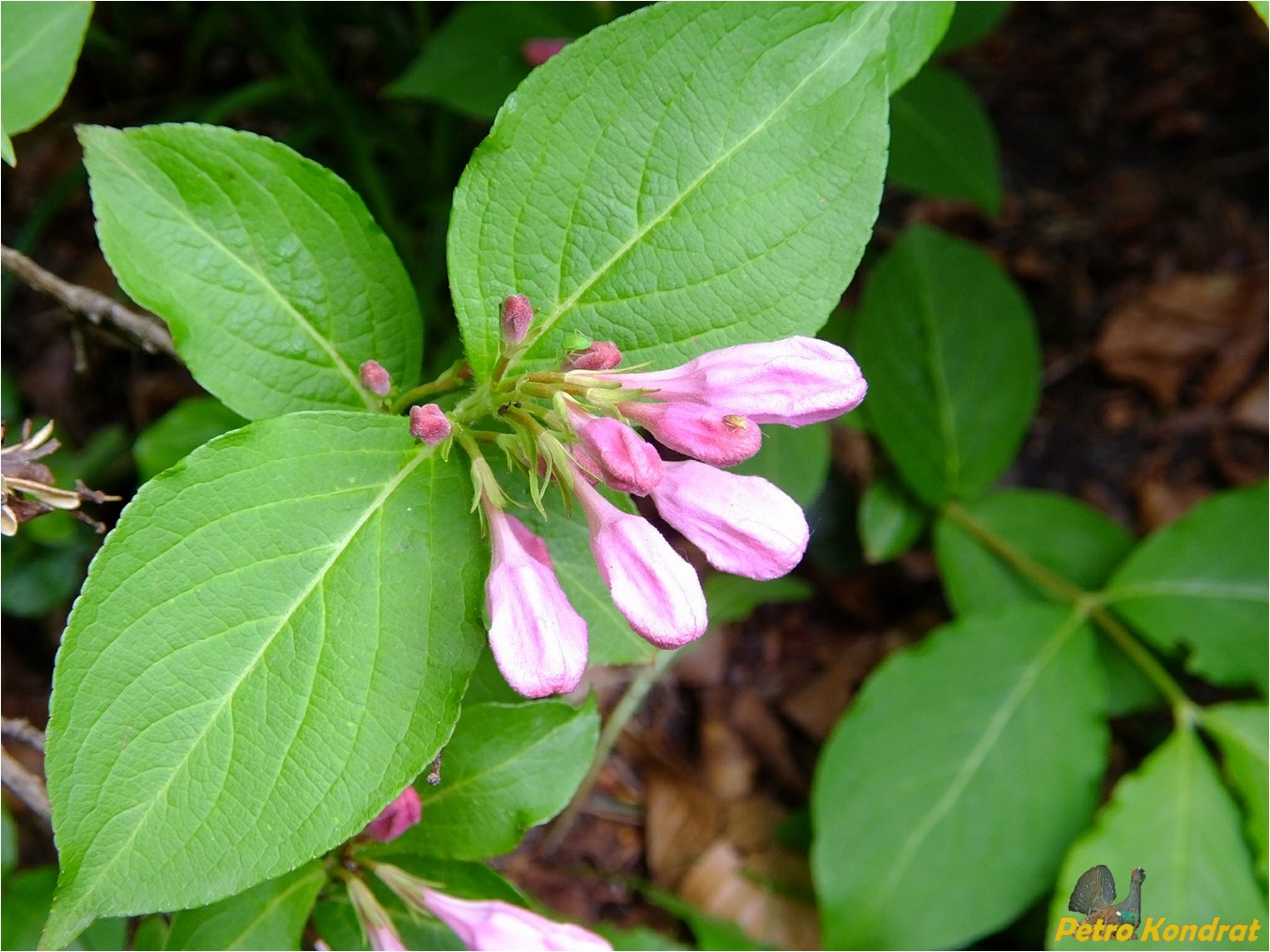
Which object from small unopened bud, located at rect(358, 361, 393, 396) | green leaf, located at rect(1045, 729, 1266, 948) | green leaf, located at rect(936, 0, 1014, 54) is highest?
small unopened bud, located at rect(358, 361, 393, 396)

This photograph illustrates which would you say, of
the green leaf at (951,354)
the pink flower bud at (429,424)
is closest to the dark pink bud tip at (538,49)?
the green leaf at (951,354)

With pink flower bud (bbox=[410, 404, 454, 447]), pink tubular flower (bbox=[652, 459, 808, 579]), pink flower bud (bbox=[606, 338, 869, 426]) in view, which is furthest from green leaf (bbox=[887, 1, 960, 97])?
pink flower bud (bbox=[410, 404, 454, 447])

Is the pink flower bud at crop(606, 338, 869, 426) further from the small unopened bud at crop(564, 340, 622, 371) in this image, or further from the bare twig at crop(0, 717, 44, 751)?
the bare twig at crop(0, 717, 44, 751)

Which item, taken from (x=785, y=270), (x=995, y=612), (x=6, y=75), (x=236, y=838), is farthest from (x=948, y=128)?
(x=236, y=838)

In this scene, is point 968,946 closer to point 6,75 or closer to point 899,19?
point 899,19

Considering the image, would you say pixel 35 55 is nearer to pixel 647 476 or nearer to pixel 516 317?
pixel 516 317

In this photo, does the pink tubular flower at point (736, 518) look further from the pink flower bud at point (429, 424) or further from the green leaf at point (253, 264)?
the green leaf at point (253, 264)

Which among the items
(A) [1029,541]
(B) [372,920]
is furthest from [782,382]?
(A) [1029,541]
